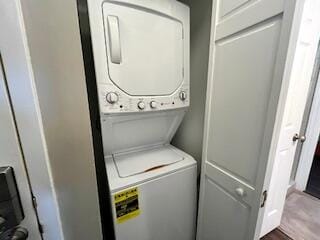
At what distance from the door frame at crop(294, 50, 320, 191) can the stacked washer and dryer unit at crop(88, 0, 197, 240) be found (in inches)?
81.8

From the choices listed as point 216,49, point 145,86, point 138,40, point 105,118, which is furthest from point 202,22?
point 105,118

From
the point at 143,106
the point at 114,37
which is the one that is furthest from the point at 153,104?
the point at 114,37

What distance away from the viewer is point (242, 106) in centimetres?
95

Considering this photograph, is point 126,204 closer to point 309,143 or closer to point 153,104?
point 153,104

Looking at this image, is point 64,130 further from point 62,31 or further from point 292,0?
point 292,0

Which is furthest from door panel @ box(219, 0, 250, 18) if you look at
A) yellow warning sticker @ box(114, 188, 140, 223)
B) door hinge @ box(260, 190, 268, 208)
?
yellow warning sticker @ box(114, 188, 140, 223)

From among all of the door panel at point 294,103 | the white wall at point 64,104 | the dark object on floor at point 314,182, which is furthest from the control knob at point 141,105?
the dark object on floor at point 314,182

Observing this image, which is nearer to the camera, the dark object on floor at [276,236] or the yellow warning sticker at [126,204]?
the yellow warning sticker at [126,204]

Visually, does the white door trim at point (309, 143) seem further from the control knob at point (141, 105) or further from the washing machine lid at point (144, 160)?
the control knob at point (141, 105)

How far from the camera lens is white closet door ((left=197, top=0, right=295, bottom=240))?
0.76m

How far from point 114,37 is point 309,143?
2986 millimetres

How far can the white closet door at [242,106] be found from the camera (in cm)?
76

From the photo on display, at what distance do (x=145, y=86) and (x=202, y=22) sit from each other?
891 mm

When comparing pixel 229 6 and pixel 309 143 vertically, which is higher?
pixel 229 6
